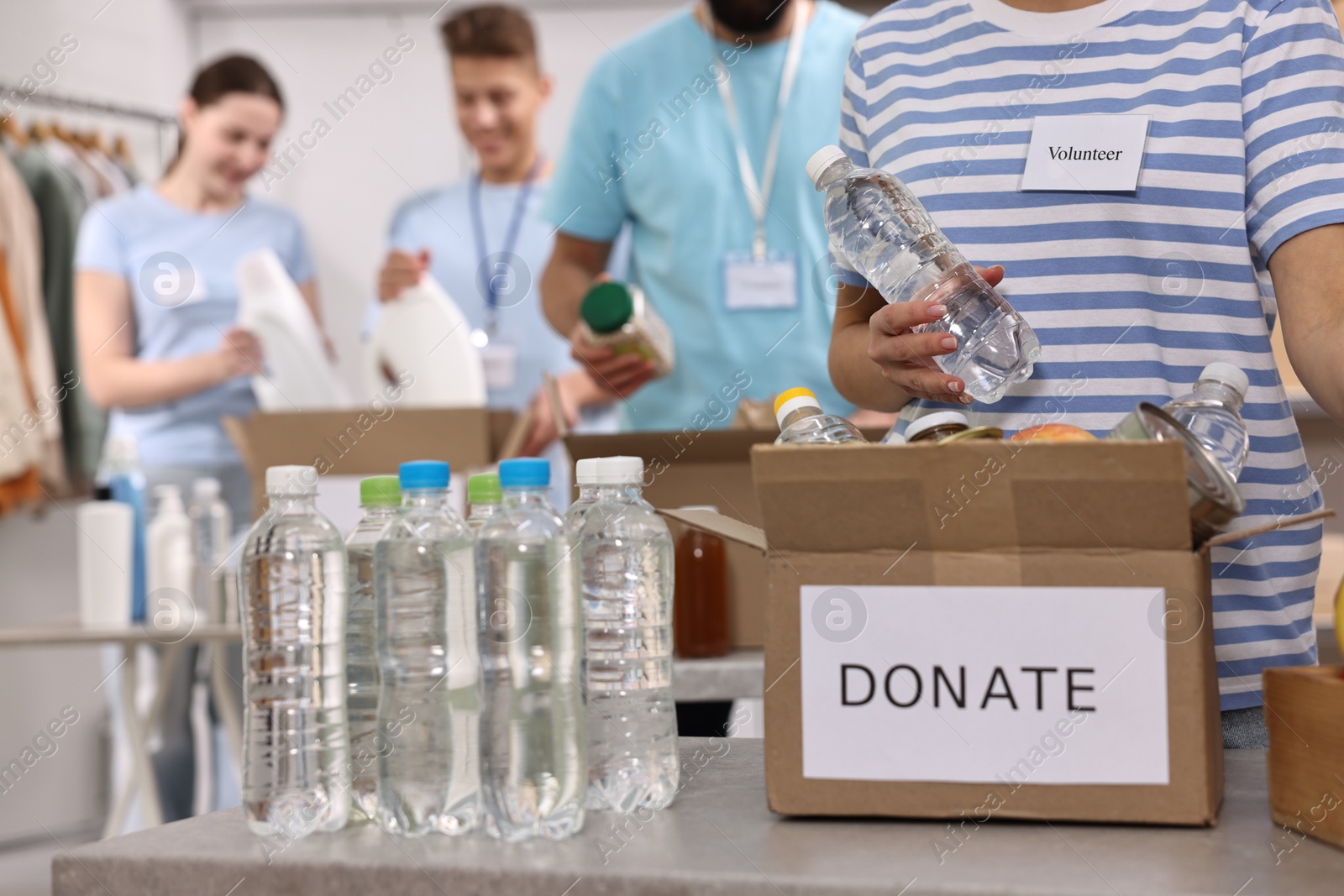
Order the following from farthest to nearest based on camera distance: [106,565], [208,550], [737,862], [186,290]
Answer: [186,290]
[208,550]
[106,565]
[737,862]

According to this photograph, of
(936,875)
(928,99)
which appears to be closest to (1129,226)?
(928,99)

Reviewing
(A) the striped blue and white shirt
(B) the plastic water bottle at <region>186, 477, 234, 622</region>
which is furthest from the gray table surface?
(B) the plastic water bottle at <region>186, 477, 234, 622</region>

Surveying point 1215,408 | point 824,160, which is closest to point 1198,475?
point 1215,408

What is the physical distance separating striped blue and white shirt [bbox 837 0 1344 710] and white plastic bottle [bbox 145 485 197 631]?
1.96 meters

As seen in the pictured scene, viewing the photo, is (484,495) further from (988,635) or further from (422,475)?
(988,635)

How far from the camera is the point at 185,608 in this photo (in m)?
2.54

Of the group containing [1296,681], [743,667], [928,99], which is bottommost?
[743,667]

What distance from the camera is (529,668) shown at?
0.77 metres

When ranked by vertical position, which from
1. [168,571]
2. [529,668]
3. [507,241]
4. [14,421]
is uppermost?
[507,241]

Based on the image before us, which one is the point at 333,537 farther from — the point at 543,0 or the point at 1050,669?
the point at 543,0

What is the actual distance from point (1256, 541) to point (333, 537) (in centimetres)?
71

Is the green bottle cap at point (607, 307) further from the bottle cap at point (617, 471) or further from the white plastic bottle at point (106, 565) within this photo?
the white plastic bottle at point (106, 565)

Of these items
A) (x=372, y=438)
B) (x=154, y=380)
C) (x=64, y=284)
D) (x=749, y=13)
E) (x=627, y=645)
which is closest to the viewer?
(x=627, y=645)

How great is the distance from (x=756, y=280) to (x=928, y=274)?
1.38m
